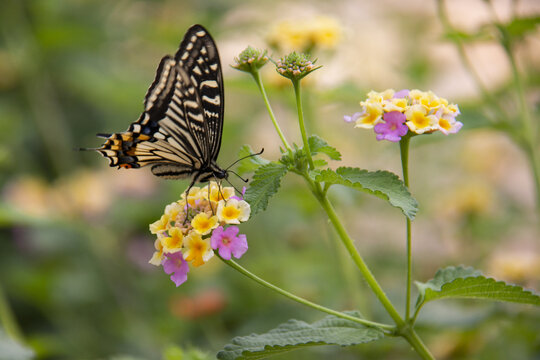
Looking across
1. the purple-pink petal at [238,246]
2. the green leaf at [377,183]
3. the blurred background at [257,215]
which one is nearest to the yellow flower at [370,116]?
the green leaf at [377,183]

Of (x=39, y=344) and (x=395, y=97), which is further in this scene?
(x=39, y=344)

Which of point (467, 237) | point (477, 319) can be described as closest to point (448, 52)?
point (467, 237)

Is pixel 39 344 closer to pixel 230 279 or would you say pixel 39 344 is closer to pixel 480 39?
pixel 230 279

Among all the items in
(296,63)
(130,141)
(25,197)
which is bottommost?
(25,197)

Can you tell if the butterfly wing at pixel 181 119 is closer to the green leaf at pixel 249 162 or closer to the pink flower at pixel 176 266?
the green leaf at pixel 249 162

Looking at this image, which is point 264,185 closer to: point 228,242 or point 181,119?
point 228,242

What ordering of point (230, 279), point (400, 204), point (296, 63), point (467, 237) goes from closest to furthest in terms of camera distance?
point (400, 204) → point (296, 63) → point (467, 237) → point (230, 279)

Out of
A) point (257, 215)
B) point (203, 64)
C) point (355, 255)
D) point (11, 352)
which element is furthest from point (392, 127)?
point (257, 215)
